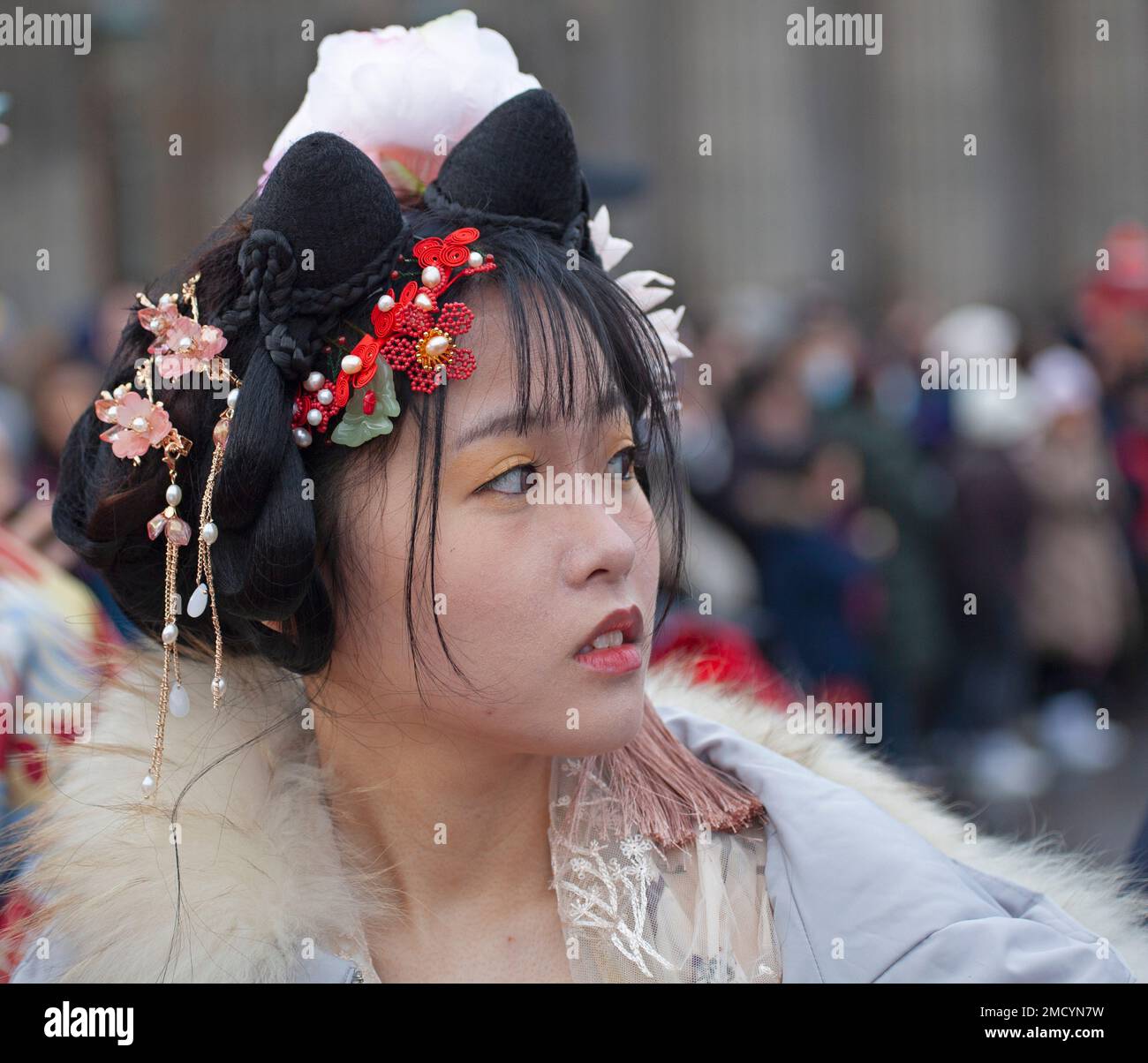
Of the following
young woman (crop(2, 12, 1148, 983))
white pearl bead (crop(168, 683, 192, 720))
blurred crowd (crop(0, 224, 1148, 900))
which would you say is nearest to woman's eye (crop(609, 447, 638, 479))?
young woman (crop(2, 12, 1148, 983))

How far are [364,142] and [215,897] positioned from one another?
44.4 inches

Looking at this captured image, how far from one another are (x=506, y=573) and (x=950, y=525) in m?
5.33

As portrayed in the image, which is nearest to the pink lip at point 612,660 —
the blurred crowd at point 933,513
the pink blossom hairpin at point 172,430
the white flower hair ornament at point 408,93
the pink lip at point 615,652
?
the pink lip at point 615,652

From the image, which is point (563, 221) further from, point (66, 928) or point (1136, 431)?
point (1136, 431)

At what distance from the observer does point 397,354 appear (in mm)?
1836

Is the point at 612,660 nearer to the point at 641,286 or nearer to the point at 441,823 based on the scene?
the point at 441,823

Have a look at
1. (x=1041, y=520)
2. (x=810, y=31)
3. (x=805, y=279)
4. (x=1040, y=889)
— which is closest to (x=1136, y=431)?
(x=1041, y=520)

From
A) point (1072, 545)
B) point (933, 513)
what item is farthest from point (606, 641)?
point (1072, 545)

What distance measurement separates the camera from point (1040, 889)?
6.68ft

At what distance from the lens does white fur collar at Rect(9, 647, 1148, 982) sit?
1878mm

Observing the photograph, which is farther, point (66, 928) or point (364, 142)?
point (364, 142)

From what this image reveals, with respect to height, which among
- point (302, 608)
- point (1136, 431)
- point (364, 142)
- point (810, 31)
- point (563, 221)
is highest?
point (810, 31)

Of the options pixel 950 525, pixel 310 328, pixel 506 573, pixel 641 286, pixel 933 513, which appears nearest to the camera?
pixel 506 573

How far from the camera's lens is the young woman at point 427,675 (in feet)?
5.92
